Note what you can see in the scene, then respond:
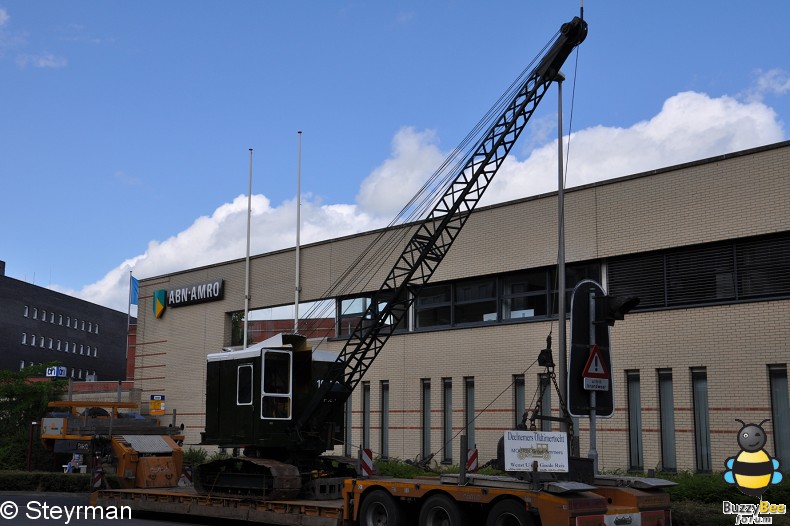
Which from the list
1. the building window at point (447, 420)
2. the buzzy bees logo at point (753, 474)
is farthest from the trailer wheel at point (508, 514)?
the building window at point (447, 420)

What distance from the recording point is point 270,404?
61.1ft

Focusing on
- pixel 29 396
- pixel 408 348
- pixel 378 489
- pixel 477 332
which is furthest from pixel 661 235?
pixel 29 396

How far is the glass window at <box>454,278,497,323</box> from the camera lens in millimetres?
26656

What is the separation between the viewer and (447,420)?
27109mm

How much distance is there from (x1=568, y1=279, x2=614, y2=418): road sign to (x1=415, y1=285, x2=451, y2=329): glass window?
13.9 meters

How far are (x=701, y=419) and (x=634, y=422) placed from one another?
1848mm

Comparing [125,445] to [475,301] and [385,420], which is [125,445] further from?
[475,301]

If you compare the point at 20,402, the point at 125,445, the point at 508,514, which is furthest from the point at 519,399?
the point at 20,402

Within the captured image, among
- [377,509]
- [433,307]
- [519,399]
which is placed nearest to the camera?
[377,509]

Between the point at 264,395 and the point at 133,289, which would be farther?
the point at 133,289

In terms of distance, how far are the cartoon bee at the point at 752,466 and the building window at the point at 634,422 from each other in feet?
12.3

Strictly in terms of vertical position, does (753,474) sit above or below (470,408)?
below

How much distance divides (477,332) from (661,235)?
20.9 ft

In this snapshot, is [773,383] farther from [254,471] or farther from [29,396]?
[29,396]
